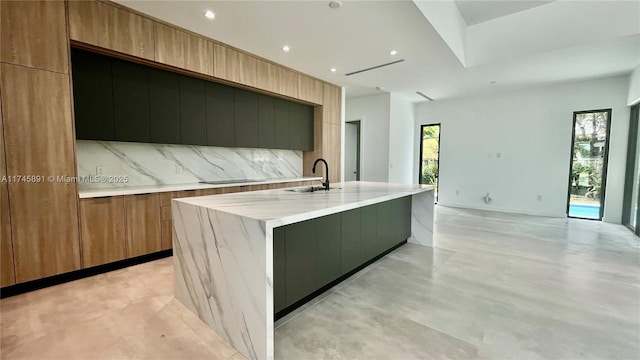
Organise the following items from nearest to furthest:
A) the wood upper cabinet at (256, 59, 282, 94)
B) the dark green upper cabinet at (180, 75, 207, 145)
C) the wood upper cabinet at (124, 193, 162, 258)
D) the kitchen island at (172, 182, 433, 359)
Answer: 1. the kitchen island at (172, 182, 433, 359)
2. the wood upper cabinet at (124, 193, 162, 258)
3. the dark green upper cabinet at (180, 75, 207, 145)
4. the wood upper cabinet at (256, 59, 282, 94)

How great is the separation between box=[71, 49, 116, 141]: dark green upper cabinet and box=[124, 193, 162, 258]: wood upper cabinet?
77 centimetres

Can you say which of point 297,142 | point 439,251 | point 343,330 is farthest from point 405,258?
point 297,142

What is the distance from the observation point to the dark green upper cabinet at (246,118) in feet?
13.5

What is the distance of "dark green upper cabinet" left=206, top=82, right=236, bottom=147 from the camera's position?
3773mm

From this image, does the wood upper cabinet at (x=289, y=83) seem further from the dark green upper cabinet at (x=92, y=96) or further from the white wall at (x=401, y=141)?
the white wall at (x=401, y=141)

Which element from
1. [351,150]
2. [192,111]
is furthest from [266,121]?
[351,150]

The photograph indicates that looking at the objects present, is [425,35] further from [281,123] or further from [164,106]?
[164,106]

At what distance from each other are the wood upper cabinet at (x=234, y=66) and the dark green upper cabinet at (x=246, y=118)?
→ 11.5 inches

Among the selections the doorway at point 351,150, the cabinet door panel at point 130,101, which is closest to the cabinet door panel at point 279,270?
the cabinet door panel at point 130,101

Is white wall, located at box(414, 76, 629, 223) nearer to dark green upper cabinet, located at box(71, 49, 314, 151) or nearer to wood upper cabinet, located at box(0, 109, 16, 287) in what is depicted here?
dark green upper cabinet, located at box(71, 49, 314, 151)

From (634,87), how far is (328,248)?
5989 millimetres

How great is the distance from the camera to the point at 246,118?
4234mm

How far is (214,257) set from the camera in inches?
68.1

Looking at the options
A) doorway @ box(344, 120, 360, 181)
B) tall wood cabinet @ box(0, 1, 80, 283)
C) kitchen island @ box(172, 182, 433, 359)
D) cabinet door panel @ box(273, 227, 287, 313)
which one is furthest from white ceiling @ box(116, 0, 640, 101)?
doorway @ box(344, 120, 360, 181)
